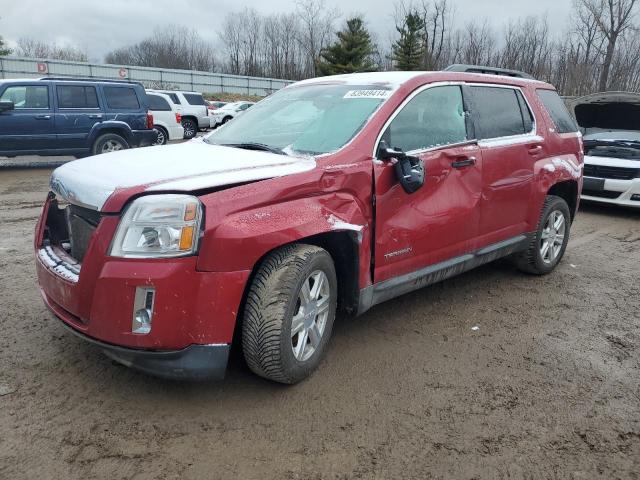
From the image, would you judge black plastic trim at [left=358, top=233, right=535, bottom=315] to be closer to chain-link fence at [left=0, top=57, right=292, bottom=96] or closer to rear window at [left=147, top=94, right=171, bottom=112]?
rear window at [left=147, top=94, right=171, bottom=112]

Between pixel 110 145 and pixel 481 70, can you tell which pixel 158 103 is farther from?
pixel 481 70

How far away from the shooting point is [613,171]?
8.46 meters

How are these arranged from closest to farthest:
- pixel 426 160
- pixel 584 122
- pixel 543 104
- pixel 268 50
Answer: pixel 426 160 < pixel 543 104 < pixel 584 122 < pixel 268 50

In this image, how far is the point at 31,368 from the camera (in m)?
3.19

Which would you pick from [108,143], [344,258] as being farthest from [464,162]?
[108,143]

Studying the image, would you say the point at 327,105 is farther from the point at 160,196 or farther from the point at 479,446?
the point at 479,446

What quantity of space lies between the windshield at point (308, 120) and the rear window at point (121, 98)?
930 cm

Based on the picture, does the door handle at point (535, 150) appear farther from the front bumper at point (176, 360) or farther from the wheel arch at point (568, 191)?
the front bumper at point (176, 360)

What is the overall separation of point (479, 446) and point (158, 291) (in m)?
1.69

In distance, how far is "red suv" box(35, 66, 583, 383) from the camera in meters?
2.60

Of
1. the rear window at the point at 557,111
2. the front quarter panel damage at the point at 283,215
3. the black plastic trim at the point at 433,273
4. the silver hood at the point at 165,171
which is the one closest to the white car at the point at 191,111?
the rear window at the point at 557,111

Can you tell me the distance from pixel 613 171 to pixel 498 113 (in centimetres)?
498

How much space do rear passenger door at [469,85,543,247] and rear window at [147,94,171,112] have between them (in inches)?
554

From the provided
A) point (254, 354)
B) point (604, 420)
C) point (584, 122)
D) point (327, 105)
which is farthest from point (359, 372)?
point (584, 122)
